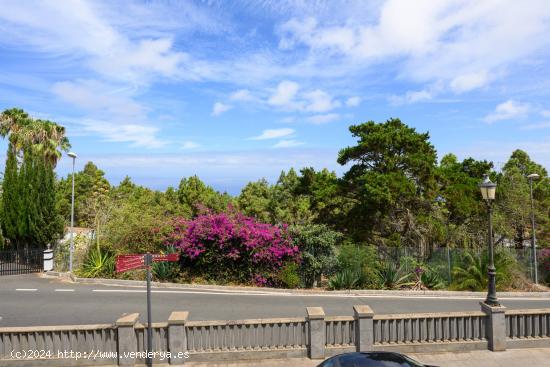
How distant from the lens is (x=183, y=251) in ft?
63.7

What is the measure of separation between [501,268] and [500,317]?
1096 cm

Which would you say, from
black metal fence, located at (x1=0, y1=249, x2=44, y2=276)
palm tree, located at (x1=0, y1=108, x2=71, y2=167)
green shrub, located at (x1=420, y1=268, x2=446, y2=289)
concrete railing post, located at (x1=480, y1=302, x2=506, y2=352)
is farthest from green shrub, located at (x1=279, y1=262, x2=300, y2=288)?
palm tree, located at (x1=0, y1=108, x2=71, y2=167)

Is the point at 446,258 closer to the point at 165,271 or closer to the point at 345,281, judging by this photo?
the point at 345,281

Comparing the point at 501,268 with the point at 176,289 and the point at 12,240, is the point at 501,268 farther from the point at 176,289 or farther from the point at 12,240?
the point at 12,240

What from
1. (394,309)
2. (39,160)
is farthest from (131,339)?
(39,160)

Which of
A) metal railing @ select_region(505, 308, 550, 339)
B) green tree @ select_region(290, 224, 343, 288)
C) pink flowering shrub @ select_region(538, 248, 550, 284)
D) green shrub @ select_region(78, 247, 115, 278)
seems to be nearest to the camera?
metal railing @ select_region(505, 308, 550, 339)

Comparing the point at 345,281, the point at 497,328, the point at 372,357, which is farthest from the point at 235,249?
the point at 372,357

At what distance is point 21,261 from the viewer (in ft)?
77.8

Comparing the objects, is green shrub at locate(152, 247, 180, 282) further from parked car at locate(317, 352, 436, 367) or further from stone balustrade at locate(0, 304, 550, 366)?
parked car at locate(317, 352, 436, 367)

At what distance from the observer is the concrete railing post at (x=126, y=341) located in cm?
887

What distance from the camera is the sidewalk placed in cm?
893

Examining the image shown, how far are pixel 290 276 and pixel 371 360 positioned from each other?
12.2m

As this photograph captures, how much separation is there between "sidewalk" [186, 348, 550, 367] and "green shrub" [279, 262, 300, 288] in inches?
382

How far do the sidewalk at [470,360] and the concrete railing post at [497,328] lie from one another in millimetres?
162
